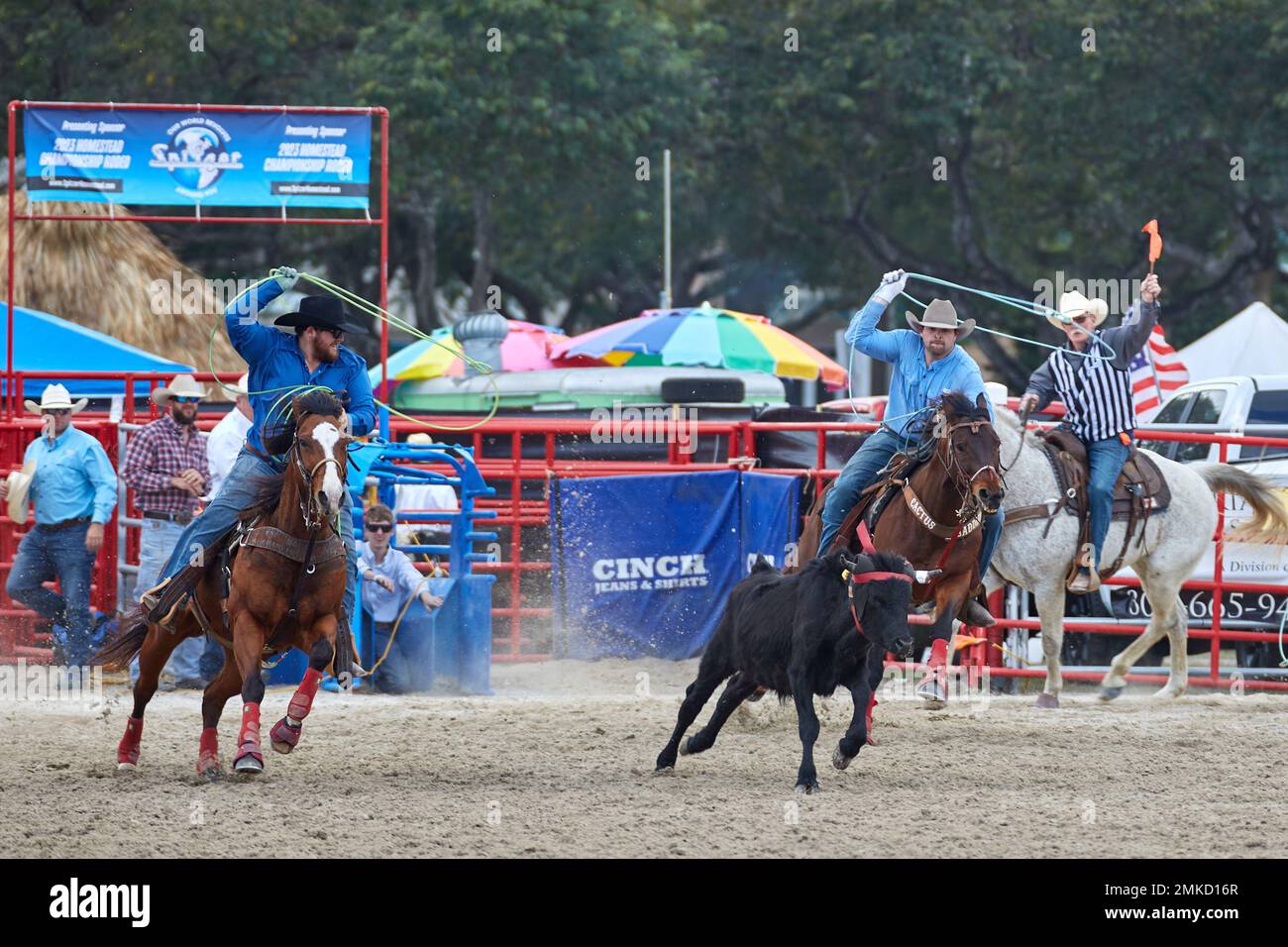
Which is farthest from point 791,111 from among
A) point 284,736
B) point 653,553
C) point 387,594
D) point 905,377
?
point 284,736

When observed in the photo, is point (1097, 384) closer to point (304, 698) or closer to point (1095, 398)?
point (1095, 398)

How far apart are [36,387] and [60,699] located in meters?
8.93

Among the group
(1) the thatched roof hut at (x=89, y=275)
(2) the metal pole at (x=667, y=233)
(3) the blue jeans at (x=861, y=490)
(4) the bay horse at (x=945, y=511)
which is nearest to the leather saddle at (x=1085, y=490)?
(3) the blue jeans at (x=861, y=490)

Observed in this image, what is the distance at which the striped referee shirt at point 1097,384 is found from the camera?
11.2 m

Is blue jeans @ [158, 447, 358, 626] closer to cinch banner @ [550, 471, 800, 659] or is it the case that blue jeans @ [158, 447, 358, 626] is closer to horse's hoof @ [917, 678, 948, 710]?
horse's hoof @ [917, 678, 948, 710]

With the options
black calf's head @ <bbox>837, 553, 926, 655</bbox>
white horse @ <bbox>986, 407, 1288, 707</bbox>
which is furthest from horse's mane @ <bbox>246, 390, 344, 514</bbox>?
white horse @ <bbox>986, 407, 1288, 707</bbox>

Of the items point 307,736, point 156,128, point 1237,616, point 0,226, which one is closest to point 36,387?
point 0,226

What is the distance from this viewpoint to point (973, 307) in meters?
31.8

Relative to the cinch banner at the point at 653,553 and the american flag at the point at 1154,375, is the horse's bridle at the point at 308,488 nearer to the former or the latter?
the cinch banner at the point at 653,553

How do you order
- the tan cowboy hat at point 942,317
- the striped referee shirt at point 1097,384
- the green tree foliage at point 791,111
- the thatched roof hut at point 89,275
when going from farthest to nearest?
the green tree foliage at point 791,111, the thatched roof hut at point 89,275, the striped referee shirt at point 1097,384, the tan cowboy hat at point 942,317

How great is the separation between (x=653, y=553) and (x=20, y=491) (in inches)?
177

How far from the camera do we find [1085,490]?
11531 mm

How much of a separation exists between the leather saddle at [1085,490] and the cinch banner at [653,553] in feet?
7.81

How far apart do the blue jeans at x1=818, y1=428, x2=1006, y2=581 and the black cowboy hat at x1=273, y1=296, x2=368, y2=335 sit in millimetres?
2681
